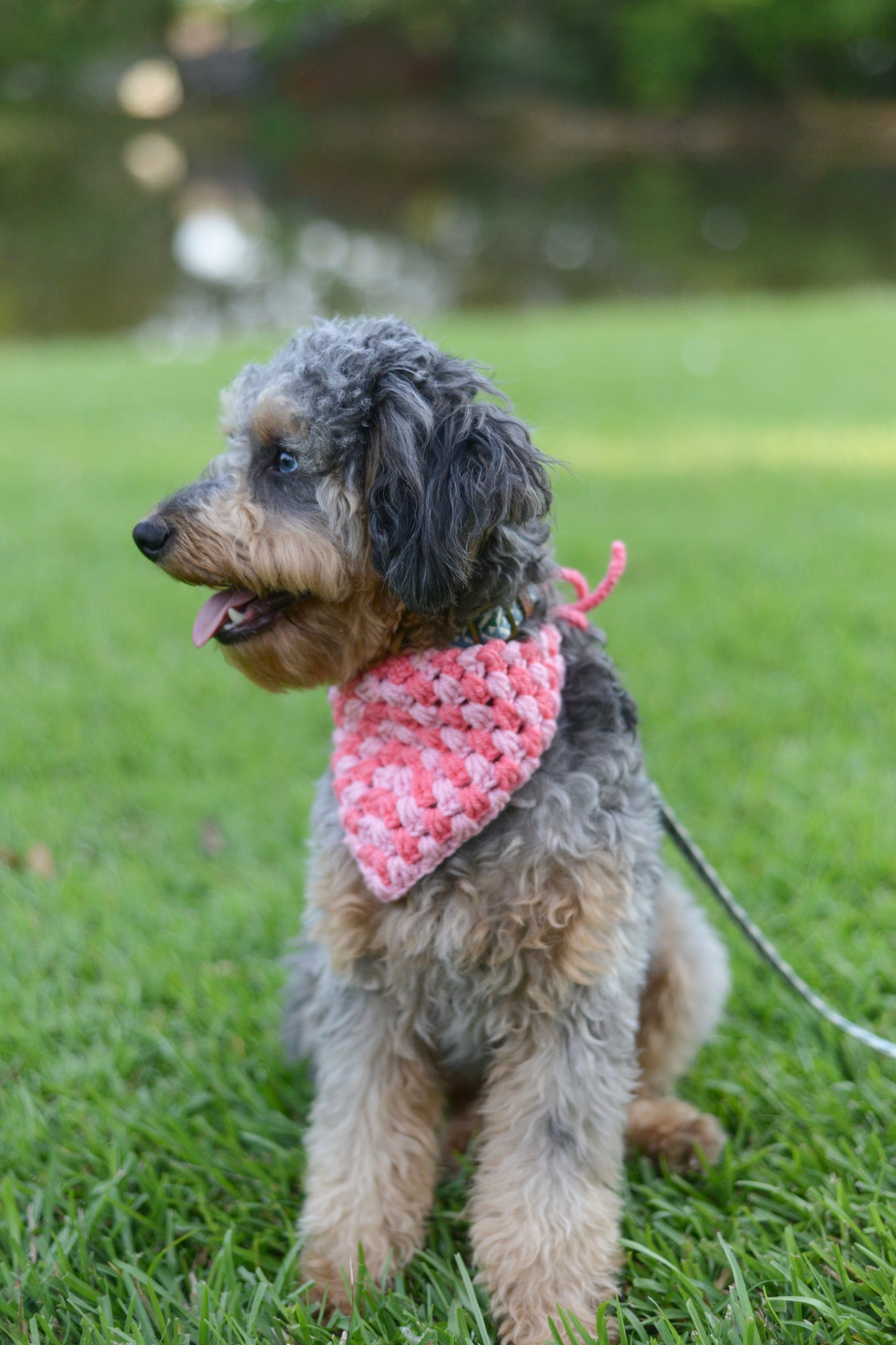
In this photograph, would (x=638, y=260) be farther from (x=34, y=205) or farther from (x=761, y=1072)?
(x=761, y=1072)

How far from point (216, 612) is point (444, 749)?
590 mm

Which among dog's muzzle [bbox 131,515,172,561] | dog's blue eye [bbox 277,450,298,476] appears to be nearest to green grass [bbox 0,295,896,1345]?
dog's blue eye [bbox 277,450,298,476]

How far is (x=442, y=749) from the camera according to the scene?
2.46 metres

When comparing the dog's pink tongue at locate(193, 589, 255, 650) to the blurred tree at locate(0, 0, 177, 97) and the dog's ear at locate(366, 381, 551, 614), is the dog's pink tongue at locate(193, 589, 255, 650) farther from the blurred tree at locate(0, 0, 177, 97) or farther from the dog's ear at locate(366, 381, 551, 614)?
the blurred tree at locate(0, 0, 177, 97)

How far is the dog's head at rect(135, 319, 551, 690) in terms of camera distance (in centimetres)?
228

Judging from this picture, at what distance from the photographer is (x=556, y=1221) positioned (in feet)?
7.86

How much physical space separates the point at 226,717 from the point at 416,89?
59903 mm

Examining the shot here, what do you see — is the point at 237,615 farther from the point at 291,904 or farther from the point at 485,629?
the point at 291,904

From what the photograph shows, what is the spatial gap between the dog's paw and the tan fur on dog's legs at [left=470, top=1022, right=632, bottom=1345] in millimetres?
327

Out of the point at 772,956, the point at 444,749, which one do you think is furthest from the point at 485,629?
the point at 772,956

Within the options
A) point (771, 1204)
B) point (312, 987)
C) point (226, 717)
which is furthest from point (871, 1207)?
point (226, 717)

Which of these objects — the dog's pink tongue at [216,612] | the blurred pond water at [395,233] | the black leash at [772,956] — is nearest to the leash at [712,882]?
the black leash at [772,956]

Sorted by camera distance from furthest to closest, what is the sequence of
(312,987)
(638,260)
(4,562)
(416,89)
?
(416,89) < (638,260) < (4,562) < (312,987)

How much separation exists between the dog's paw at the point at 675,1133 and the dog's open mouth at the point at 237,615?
1.54 m
